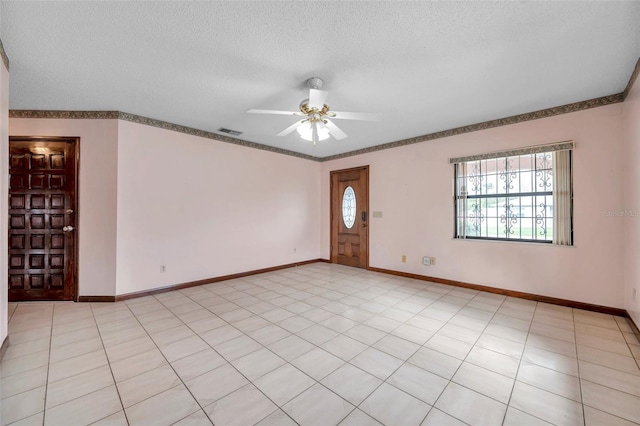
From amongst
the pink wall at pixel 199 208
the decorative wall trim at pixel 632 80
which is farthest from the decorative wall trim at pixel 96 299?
the decorative wall trim at pixel 632 80

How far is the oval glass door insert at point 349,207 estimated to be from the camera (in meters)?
5.65

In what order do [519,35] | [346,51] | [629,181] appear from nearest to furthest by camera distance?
[519,35] < [346,51] < [629,181]

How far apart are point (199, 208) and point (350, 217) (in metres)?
3.04

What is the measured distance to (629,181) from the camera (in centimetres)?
270

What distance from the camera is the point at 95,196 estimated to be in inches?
135

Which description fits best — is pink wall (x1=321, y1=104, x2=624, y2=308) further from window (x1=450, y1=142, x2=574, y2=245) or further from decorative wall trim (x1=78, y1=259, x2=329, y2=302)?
decorative wall trim (x1=78, y1=259, x2=329, y2=302)

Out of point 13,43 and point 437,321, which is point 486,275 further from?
point 13,43

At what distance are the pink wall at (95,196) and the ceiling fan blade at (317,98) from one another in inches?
112

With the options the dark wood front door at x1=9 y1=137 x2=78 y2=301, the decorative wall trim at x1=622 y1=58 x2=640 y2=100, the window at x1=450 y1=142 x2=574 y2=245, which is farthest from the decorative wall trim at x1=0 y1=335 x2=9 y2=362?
the decorative wall trim at x1=622 y1=58 x2=640 y2=100

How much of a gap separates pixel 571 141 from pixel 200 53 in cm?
424

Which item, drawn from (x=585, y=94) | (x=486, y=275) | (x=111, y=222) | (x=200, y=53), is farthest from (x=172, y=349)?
(x=585, y=94)

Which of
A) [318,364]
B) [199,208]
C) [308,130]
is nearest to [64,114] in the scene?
[199,208]

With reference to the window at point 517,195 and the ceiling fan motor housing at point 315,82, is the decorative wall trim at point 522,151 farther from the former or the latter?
the ceiling fan motor housing at point 315,82

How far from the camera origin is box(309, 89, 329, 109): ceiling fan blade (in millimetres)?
2326
